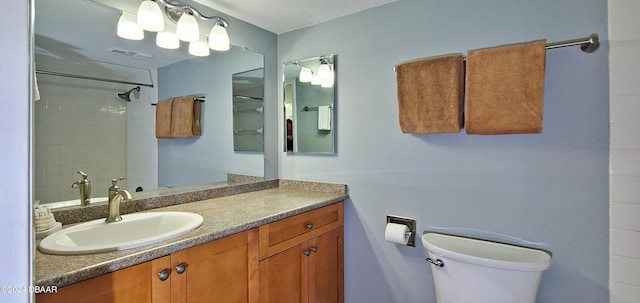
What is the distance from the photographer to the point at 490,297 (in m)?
1.29

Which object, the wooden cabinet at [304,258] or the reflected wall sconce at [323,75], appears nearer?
the wooden cabinet at [304,258]

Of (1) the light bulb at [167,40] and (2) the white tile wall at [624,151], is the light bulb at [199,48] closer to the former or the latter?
(1) the light bulb at [167,40]

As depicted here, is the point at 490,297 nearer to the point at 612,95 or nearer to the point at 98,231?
the point at 612,95

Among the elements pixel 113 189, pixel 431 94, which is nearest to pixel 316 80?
pixel 431 94

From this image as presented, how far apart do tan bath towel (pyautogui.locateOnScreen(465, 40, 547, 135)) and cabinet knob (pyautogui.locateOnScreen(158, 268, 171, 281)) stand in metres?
1.36

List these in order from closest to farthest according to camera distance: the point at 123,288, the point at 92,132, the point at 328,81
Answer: the point at 123,288 < the point at 92,132 < the point at 328,81

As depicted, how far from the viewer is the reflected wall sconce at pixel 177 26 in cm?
147

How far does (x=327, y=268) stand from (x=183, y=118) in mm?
1243

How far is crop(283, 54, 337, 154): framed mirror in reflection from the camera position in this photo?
6.49ft

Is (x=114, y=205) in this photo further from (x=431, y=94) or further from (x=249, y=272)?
(x=431, y=94)

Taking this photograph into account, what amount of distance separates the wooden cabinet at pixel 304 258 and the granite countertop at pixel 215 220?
75 millimetres

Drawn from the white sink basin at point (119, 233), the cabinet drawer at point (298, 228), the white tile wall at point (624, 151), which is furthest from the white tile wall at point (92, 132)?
the white tile wall at point (624, 151)

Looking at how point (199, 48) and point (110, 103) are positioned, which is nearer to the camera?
point (110, 103)

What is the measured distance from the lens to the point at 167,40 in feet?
5.44
